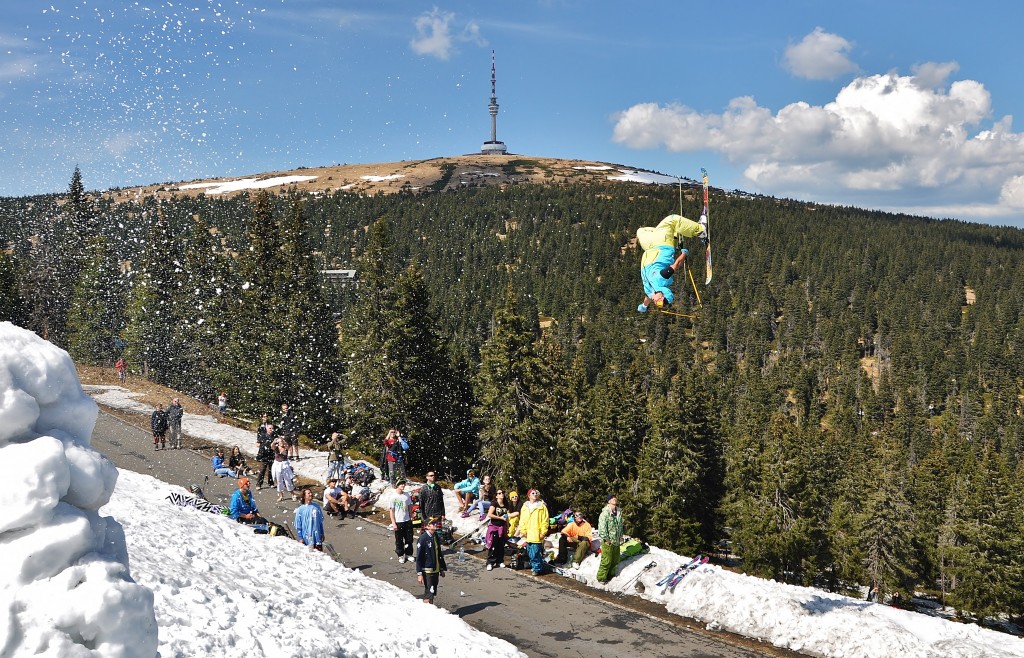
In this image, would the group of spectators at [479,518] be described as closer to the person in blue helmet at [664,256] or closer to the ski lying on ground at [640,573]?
the ski lying on ground at [640,573]

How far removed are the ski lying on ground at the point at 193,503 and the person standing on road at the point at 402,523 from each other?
4.59 m

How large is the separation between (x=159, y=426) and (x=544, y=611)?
1952 cm

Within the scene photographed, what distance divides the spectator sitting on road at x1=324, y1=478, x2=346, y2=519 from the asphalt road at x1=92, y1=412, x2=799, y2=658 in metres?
0.63

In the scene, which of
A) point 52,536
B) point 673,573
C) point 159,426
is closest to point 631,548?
point 673,573

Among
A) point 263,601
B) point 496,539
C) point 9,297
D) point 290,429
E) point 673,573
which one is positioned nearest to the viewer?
point 263,601

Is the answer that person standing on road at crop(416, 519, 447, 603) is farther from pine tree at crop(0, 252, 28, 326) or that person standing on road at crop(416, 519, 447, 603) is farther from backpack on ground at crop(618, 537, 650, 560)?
pine tree at crop(0, 252, 28, 326)

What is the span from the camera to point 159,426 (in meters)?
27.2

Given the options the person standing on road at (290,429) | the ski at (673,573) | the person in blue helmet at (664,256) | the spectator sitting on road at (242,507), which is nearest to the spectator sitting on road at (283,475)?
the spectator sitting on road at (242,507)

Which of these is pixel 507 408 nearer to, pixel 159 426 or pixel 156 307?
pixel 159 426

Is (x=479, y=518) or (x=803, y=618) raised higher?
(x=803, y=618)

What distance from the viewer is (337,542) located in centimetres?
1784

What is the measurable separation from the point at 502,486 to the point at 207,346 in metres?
26.3

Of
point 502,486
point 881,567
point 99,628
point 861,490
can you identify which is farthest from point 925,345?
point 99,628

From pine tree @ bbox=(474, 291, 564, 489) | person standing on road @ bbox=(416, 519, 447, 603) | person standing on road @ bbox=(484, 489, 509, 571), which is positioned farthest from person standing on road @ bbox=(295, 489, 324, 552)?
pine tree @ bbox=(474, 291, 564, 489)
